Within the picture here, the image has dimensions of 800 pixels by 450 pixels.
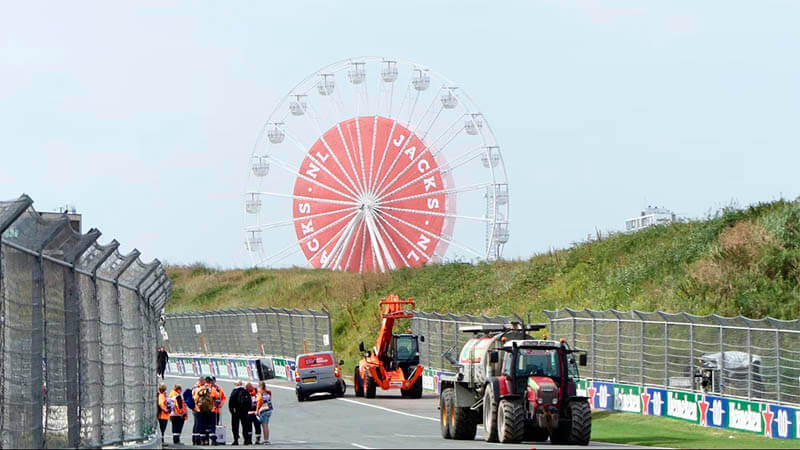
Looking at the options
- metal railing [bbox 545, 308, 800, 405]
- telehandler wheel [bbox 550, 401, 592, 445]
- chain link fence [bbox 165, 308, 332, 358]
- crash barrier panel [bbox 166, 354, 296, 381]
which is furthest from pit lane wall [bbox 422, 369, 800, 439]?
chain link fence [bbox 165, 308, 332, 358]

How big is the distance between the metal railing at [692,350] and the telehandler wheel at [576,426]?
19.2 feet

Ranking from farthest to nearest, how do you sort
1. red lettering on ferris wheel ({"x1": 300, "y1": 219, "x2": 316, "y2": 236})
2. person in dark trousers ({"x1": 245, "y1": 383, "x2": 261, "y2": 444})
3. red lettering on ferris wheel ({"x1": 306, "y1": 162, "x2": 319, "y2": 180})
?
red lettering on ferris wheel ({"x1": 300, "y1": 219, "x2": 316, "y2": 236}), red lettering on ferris wheel ({"x1": 306, "y1": 162, "x2": 319, "y2": 180}), person in dark trousers ({"x1": 245, "y1": 383, "x2": 261, "y2": 444})

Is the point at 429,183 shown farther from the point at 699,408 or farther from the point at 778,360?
the point at 778,360

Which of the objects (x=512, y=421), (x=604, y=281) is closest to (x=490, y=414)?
(x=512, y=421)

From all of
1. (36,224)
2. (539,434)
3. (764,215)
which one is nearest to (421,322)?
(764,215)

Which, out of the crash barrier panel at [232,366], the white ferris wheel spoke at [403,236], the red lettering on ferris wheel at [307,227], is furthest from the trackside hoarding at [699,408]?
the red lettering on ferris wheel at [307,227]

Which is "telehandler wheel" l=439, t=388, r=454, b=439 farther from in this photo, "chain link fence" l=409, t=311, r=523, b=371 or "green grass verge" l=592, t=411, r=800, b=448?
"chain link fence" l=409, t=311, r=523, b=371

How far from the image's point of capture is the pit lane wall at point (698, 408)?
27.7 m

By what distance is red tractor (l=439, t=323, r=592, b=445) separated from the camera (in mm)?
25266

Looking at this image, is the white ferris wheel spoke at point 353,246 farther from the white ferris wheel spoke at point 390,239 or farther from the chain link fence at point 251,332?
the chain link fence at point 251,332

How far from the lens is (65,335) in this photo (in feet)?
49.9

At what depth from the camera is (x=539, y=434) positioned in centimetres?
2641

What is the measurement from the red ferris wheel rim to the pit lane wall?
38.4m

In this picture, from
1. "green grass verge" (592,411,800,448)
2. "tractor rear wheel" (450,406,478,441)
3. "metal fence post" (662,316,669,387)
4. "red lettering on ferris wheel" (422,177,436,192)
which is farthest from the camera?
"red lettering on ferris wheel" (422,177,436,192)
